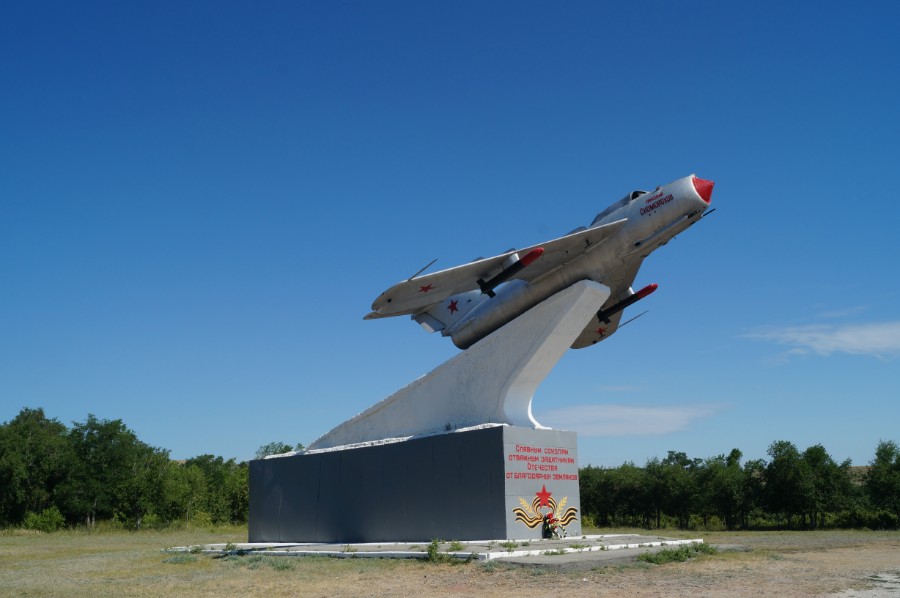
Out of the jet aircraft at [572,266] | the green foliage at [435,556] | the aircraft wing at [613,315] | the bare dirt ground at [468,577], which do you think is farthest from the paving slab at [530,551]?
the jet aircraft at [572,266]

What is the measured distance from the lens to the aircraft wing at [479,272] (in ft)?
61.4

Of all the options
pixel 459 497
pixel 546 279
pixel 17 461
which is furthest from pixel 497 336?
pixel 17 461

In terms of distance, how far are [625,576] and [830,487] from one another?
2892 centimetres

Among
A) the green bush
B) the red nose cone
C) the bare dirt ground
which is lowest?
the green bush

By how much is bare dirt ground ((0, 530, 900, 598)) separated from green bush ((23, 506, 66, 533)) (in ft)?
100

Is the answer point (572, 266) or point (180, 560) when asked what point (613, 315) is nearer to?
point (572, 266)

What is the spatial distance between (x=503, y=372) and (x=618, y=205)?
554 cm

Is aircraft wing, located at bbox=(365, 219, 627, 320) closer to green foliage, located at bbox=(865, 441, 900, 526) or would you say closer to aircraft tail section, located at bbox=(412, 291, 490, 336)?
aircraft tail section, located at bbox=(412, 291, 490, 336)

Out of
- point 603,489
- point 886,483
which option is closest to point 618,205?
point 886,483

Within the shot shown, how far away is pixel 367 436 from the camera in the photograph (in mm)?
22578

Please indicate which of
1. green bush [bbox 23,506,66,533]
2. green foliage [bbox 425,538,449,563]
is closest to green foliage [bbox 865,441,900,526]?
green foliage [bbox 425,538,449,563]

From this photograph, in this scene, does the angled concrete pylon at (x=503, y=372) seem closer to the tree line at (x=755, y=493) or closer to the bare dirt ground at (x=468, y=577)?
the bare dirt ground at (x=468, y=577)

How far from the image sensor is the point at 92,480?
49.5m

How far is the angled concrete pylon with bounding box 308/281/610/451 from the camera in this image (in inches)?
757
